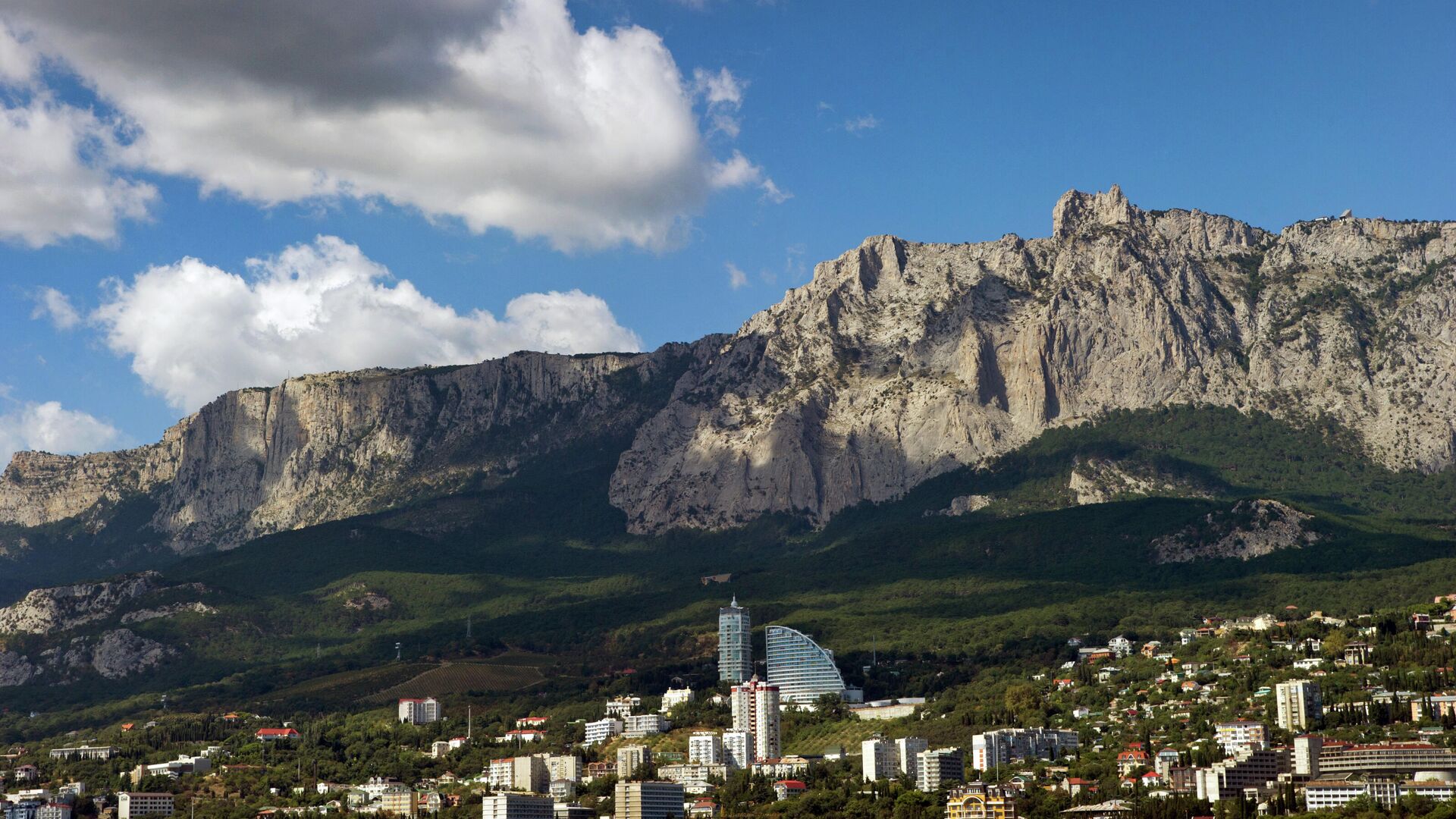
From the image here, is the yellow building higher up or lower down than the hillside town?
lower down

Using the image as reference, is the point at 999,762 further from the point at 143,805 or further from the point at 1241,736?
the point at 143,805

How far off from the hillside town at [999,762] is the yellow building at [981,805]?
148mm

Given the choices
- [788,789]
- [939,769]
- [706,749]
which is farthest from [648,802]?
[706,749]

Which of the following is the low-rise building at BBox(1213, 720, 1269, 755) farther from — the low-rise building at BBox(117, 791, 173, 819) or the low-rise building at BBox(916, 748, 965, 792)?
the low-rise building at BBox(117, 791, 173, 819)

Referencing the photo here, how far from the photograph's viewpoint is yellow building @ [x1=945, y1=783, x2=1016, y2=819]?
14350 cm

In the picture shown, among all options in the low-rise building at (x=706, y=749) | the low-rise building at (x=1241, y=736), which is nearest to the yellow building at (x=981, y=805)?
the low-rise building at (x=1241, y=736)

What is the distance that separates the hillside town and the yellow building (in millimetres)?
148

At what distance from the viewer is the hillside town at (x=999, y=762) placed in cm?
→ 14388

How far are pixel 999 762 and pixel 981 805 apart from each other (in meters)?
20.3

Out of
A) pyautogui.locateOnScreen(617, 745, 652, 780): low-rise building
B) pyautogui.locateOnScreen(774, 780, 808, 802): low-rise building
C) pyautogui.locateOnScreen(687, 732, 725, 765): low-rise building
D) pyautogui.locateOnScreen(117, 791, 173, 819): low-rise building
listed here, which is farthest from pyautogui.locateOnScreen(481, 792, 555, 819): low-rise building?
pyautogui.locateOnScreen(117, 791, 173, 819): low-rise building

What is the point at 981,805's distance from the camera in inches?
5694

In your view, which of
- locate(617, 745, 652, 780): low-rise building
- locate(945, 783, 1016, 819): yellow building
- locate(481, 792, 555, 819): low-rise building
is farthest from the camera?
locate(617, 745, 652, 780): low-rise building

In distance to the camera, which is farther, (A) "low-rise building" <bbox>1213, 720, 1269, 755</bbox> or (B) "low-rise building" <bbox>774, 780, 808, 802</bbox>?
(B) "low-rise building" <bbox>774, 780, 808, 802</bbox>

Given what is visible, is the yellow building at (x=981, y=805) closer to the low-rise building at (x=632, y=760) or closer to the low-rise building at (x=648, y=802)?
the low-rise building at (x=648, y=802)
